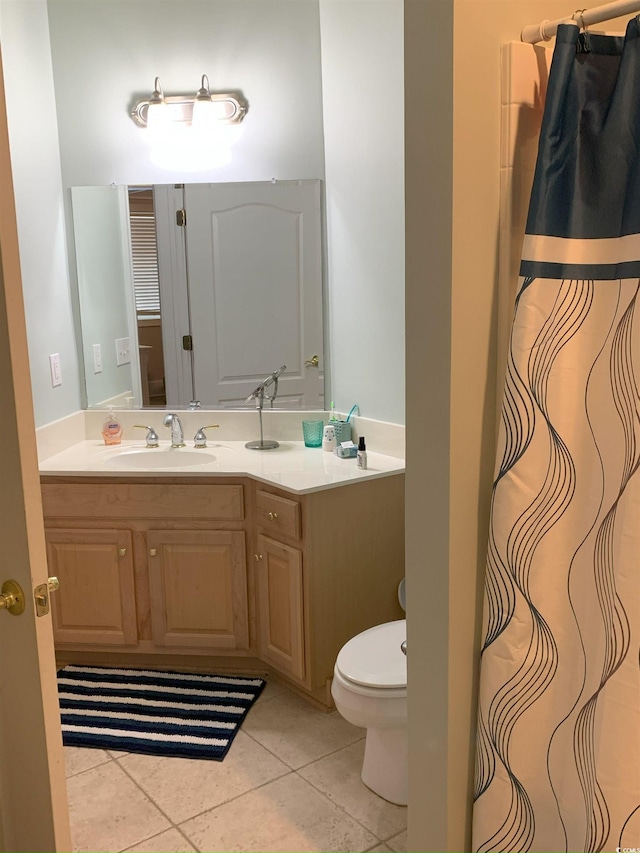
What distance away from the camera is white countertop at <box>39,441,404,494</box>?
2.74 meters

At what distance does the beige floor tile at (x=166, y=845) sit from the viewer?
7.04ft

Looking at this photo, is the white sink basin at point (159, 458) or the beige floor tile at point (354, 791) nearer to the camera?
the beige floor tile at point (354, 791)

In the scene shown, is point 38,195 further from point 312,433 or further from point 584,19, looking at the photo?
point 584,19

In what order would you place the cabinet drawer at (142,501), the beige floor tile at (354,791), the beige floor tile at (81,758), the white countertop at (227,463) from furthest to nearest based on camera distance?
the cabinet drawer at (142,501), the white countertop at (227,463), the beige floor tile at (81,758), the beige floor tile at (354,791)

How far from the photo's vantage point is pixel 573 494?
54.7 inches

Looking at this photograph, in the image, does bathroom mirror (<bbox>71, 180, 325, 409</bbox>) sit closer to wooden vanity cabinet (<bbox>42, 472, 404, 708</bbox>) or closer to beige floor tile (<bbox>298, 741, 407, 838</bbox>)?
wooden vanity cabinet (<bbox>42, 472, 404, 708</bbox>)

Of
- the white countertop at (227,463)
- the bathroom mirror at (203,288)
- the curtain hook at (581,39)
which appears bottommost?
the white countertop at (227,463)

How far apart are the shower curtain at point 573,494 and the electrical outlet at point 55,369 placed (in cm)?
235

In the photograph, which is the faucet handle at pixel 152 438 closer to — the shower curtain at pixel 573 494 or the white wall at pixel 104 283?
the white wall at pixel 104 283

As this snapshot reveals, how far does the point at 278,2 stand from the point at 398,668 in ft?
8.13

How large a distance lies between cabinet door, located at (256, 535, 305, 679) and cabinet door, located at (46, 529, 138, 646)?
0.52m

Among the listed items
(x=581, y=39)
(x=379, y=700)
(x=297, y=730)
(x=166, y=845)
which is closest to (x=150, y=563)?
(x=297, y=730)

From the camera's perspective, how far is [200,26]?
312 centimetres

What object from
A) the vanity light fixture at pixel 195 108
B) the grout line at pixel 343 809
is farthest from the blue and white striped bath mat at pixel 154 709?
the vanity light fixture at pixel 195 108
